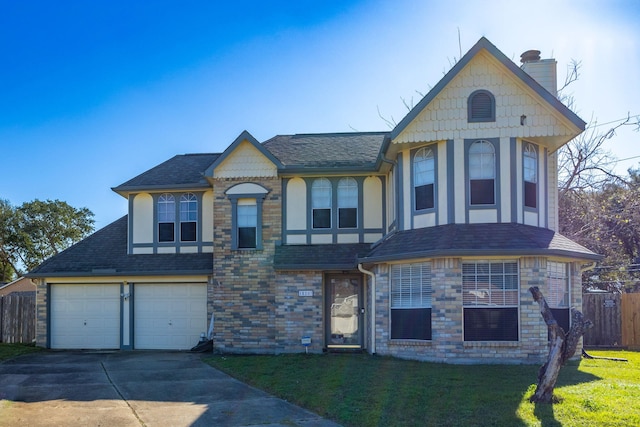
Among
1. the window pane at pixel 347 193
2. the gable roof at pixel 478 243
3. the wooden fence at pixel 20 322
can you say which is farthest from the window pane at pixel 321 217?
the wooden fence at pixel 20 322

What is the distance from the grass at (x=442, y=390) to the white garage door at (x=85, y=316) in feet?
19.8

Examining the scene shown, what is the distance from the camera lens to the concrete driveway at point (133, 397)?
9234 millimetres

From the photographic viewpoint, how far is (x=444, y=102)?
14.7 meters

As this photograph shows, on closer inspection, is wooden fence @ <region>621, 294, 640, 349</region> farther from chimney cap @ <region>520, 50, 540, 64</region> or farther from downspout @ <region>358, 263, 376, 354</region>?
downspout @ <region>358, 263, 376, 354</region>

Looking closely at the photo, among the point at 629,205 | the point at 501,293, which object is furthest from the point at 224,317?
the point at 629,205

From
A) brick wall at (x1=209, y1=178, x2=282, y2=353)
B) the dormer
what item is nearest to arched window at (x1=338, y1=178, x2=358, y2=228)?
brick wall at (x1=209, y1=178, x2=282, y2=353)

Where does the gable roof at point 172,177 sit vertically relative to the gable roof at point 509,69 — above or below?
below

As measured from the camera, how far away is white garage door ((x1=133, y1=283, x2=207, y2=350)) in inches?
747

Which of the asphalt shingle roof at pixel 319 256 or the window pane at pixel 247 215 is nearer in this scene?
the asphalt shingle roof at pixel 319 256

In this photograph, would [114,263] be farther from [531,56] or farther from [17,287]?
[17,287]

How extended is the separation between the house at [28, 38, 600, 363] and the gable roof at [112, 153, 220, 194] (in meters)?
0.07

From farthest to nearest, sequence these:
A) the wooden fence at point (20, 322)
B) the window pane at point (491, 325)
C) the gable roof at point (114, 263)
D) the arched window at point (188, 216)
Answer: the wooden fence at point (20, 322) < the arched window at point (188, 216) < the gable roof at point (114, 263) < the window pane at point (491, 325)

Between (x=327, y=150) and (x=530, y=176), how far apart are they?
6239 millimetres

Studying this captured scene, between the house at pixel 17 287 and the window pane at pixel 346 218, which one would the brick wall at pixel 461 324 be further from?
the house at pixel 17 287
